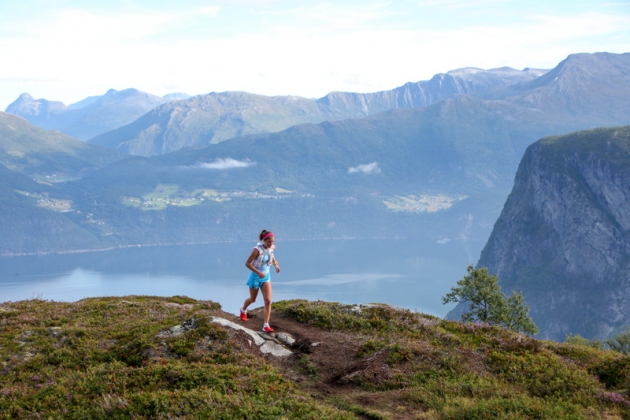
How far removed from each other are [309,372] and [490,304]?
2876cm

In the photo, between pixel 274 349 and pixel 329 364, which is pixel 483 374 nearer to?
pixel 329 364

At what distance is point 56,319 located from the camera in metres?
25.2

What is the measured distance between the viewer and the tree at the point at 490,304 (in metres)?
41.2

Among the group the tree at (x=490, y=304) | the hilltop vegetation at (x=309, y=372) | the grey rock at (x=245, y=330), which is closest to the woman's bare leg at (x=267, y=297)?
the hilltop vegetation at (x=309, y=372)

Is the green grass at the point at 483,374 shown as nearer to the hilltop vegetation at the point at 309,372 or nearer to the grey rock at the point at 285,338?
the hilltop vegetation at the point at 309,372

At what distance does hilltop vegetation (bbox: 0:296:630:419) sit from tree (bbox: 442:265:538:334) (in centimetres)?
1842

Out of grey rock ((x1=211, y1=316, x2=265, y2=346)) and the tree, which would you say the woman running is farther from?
the tree

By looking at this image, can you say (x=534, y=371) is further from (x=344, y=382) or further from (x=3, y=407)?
(x=3, y=407)

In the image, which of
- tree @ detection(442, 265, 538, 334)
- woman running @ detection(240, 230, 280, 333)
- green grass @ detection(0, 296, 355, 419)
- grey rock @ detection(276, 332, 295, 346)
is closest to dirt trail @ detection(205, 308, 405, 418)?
grey rock @ detection(276, 332, 295, 346)

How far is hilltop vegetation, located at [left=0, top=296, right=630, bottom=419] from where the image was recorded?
1513cm

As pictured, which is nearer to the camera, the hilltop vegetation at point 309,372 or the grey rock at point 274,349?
the hilltop vegetation at point 309,372

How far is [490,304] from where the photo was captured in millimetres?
44312

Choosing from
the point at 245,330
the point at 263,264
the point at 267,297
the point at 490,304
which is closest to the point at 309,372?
the point at 245,330

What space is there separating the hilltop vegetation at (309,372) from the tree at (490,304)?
1842 centimetres
